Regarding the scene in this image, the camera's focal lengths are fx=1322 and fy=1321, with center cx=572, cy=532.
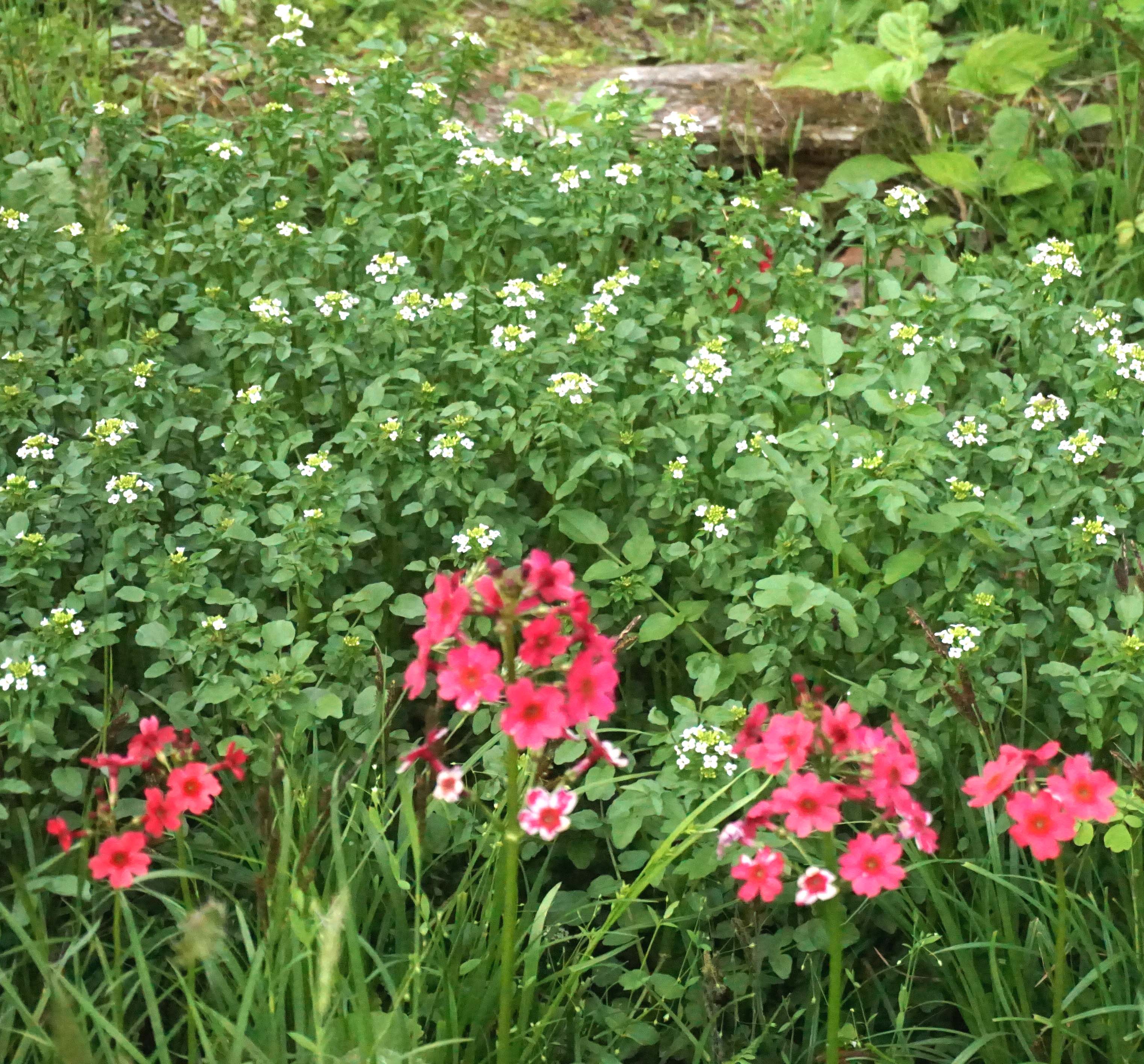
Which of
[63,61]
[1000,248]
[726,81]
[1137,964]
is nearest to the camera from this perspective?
[1137,964]

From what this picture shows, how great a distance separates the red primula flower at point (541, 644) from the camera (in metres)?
1.41

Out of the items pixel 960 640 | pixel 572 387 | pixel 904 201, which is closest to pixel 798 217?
pixel 904 201

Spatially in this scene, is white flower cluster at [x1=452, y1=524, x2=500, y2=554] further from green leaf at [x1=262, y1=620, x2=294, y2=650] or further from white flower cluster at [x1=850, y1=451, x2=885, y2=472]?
white flower cluster at [x1=850, y1=451, x2=885, y2=472]

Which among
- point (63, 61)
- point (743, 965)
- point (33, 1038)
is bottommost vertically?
point (743, 965)

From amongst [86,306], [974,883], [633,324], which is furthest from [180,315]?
[974,883]

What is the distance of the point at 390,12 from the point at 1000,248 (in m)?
2.60

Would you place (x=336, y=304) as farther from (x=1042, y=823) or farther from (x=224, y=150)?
(x=1042, y=823)

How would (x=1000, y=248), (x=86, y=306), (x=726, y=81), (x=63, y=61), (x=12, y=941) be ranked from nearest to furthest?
(x=12, y=941) → (x=86, y=306) → (x=1000, y=248) → (x=63, y=61) → (x=726, y=81)

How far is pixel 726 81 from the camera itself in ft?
16.5

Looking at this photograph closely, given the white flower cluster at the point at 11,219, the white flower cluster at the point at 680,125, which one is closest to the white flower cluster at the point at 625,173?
the white flower cluster at the point at 680,125

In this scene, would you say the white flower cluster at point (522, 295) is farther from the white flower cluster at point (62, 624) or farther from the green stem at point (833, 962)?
the green stem at point (833, 962)

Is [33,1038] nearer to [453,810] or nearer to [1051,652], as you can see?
[453,810]

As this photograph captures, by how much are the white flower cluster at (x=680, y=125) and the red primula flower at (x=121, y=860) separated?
7.51 feet

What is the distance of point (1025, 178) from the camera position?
13.8ft
